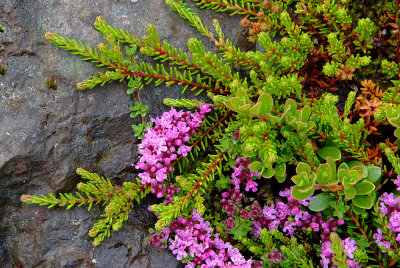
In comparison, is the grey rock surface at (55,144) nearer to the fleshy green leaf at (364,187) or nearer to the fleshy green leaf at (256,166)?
the fleshy green leaf at (256,166)

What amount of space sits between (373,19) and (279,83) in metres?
1.50

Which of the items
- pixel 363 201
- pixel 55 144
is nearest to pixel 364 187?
pixel 363 201

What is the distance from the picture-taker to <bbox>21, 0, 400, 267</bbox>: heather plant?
322 cm

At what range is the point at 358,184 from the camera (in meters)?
3.16

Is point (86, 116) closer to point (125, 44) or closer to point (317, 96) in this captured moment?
point (125, 44)

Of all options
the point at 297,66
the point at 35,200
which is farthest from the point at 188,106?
the point at 35,200

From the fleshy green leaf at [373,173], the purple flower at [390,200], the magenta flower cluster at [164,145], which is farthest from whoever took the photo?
the magenta flower cluster at [164,145]

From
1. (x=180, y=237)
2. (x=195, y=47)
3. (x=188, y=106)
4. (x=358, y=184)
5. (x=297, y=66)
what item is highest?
(x=195, y=47)

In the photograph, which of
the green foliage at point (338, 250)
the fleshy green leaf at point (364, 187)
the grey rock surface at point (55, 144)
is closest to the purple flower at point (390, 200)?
the fleshy green leaf at point (364, 187)

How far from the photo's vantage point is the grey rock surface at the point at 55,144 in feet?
12.1

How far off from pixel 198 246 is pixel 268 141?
1.27 m

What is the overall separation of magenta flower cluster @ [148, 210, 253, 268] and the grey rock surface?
0.23 metres

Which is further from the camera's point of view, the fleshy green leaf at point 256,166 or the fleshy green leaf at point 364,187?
the fleshy green leaf at point 256,166

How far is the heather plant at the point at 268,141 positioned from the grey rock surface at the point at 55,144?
17cm
